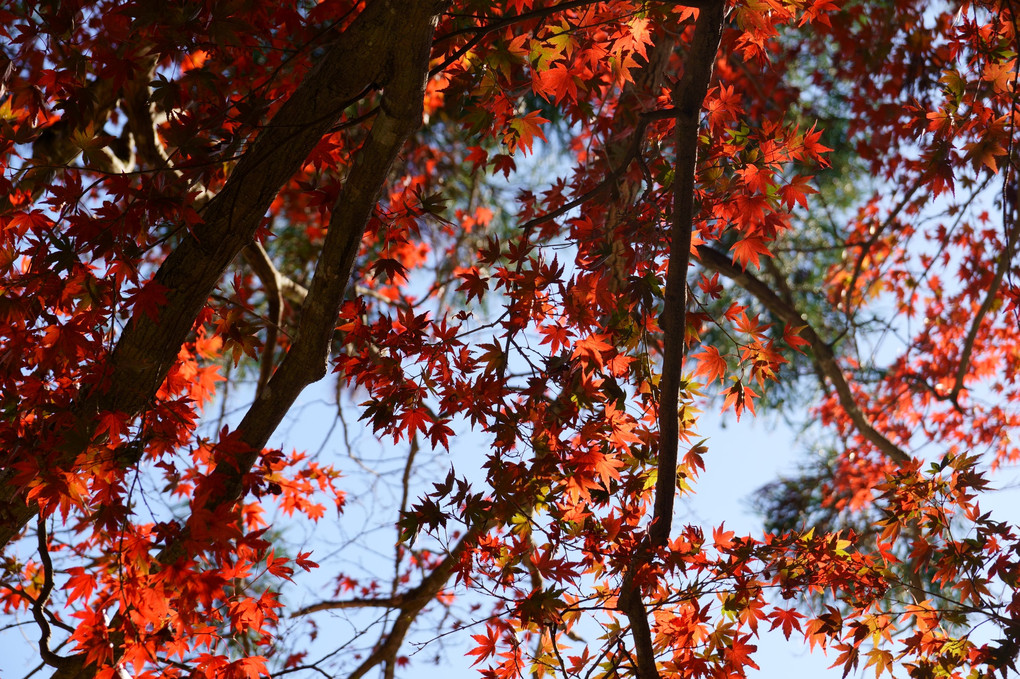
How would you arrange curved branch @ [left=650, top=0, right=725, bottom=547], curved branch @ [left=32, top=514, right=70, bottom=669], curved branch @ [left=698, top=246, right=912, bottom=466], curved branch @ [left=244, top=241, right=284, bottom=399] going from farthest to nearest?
curved branch @ [left=698, top=246, right=912, bottom=466]
curved branch @ [left=244, top=241, right=284, bottom=399]
curved branch @ [left=32, top=514, right=70, bottom=669]
curved branch @ [left=650, top=0, right=725, bottom=547]

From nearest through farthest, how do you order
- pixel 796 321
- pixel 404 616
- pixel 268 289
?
1. pixel 268 289
2. pixel 404 616
3. pixel 796 321

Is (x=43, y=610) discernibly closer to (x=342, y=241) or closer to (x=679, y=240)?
(x=342, y=241)

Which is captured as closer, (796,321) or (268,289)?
(268,289)

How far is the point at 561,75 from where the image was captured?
1.96m

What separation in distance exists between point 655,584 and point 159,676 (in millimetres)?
1314

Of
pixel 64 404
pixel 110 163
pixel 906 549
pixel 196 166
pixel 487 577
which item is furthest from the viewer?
pixel 906 549

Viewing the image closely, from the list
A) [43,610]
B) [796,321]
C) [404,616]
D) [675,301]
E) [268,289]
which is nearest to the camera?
[675,301]

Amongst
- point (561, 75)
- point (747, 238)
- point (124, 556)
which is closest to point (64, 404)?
point (124, 556)

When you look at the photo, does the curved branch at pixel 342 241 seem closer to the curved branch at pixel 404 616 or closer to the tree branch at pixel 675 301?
the tree branch at pixel 675 301

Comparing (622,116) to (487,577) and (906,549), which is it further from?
(906,549)

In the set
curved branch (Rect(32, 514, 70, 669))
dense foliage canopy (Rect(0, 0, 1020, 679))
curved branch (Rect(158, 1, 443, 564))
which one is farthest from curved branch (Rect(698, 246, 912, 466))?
curved branch (Rect(32, 514, 70, 669))

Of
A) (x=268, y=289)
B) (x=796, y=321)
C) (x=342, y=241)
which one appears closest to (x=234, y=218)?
(x=342, y=241)

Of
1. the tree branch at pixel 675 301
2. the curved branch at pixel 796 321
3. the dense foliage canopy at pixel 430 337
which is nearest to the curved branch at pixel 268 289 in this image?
the dense foliage canopy at pixel 430 337

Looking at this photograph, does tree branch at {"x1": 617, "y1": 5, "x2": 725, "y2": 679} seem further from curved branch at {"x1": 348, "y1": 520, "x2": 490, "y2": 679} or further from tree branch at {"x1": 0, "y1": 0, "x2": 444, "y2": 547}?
curved branch at {"x1": 348, "y1": 520, "x2": 490, "y2": 679}
